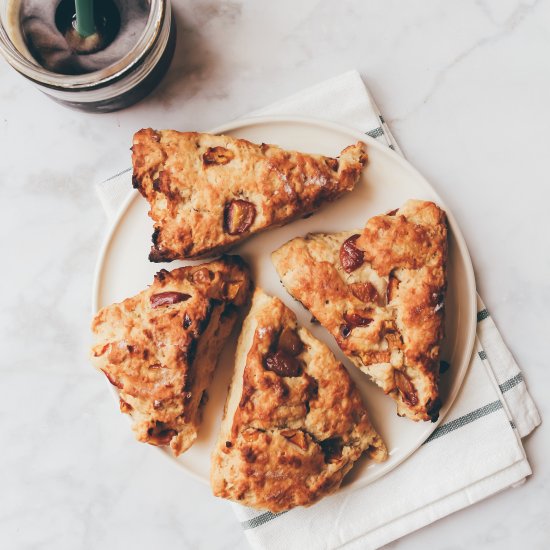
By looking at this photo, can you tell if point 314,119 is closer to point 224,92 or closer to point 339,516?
point 224,92

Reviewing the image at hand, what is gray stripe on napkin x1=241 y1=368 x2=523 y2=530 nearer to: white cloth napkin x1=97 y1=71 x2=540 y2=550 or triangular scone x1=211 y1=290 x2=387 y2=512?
white cloth napkin x1=97 y1=71 x2=540 y2=550

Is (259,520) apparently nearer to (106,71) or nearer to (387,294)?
(387,294)

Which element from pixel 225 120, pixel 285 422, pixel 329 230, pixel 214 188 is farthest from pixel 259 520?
pixel 225 120

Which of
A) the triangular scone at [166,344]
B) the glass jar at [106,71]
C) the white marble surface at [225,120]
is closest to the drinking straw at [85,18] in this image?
the glass jar at [106,71]

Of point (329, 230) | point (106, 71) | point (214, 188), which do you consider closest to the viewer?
point (106, 71)

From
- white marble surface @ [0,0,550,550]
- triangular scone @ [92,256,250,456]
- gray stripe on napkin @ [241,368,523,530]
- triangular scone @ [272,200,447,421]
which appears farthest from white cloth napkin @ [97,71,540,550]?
triangular scone @ [92,256,250,456]

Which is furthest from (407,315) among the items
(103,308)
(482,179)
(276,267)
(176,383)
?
(103,308)

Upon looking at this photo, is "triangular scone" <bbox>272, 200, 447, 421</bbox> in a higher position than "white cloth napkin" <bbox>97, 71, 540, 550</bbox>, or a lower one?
higher

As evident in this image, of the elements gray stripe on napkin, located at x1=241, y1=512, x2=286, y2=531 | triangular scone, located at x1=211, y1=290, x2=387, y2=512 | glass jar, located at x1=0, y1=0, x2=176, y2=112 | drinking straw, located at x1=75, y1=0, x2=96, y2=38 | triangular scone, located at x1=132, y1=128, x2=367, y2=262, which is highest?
drinking straw, located at x1=75, y1=0, x2=96, y2=38
